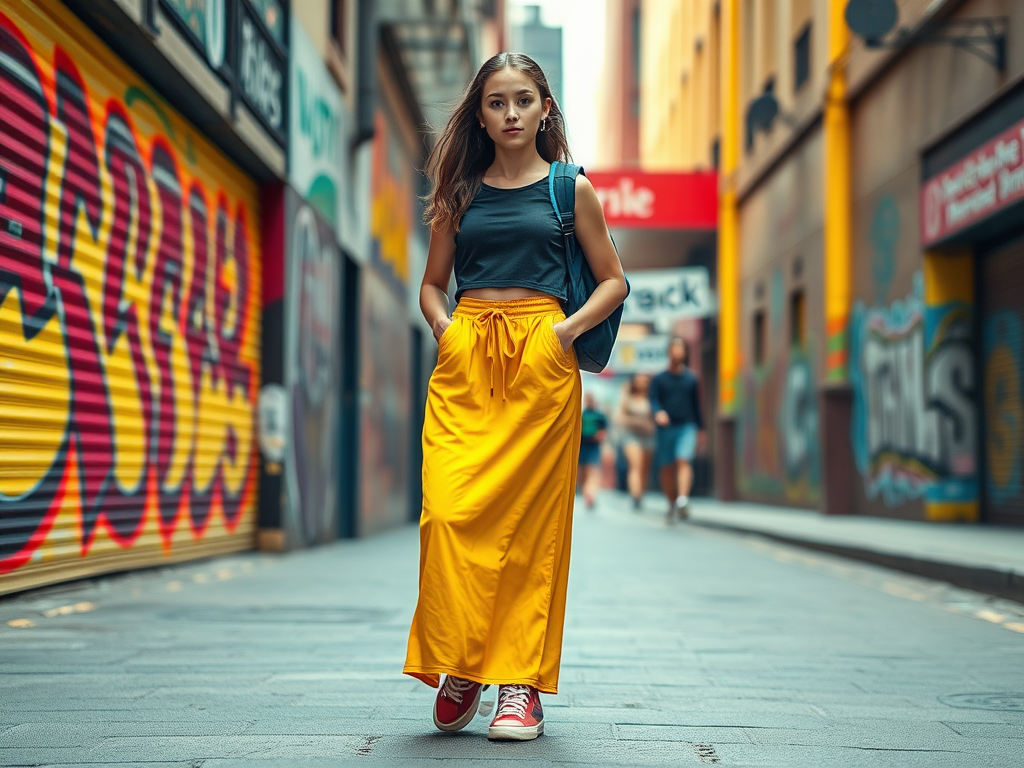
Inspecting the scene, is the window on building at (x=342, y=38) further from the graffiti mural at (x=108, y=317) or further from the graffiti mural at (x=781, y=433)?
the graffiti mural at (x=781, y=433)

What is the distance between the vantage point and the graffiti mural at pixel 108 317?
18.8ft

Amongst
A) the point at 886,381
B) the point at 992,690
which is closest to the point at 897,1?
the point at 886,381

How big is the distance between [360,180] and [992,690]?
1039 centimetres

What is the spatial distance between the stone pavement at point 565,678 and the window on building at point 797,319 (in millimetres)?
11051

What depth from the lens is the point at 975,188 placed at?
36.0 ft

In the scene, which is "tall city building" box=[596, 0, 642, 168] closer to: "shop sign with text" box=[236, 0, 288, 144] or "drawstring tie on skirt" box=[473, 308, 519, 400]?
"shop sign with text" box=[236, 0, 288, 144]

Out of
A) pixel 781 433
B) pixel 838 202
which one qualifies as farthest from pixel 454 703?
pixel 781 433

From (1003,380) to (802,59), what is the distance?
807cm

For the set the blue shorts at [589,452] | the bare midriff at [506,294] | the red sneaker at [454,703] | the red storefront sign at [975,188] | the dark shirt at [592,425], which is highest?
the red storefront sign at [975,188]

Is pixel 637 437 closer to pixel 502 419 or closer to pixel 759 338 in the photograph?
pixel 759 338

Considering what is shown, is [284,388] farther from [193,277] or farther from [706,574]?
[706,574]

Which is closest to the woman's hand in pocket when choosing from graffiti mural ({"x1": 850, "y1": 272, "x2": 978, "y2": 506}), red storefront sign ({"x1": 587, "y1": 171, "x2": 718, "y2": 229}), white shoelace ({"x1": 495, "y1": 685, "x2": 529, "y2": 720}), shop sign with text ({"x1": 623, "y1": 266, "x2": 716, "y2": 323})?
white shoelace ({"x1": 495, "y1": 685, "x2": 529, "y2": 720})

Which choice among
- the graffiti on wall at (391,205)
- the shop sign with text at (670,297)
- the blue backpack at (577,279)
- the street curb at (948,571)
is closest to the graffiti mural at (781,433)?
the shop sign with text at (670,297)

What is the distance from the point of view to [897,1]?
13180 mm
